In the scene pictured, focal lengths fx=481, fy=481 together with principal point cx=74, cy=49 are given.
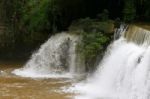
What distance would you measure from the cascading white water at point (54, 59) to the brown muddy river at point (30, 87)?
899 millimetres

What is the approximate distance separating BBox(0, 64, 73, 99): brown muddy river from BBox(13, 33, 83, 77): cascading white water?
899 millimetres

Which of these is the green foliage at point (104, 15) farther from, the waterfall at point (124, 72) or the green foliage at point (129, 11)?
the waterfall at point (124, 72)

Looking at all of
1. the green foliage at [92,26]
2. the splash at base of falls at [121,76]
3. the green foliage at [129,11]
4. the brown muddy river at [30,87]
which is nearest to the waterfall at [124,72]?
the splash at base of falls at [121,76]

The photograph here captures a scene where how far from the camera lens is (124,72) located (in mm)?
15250

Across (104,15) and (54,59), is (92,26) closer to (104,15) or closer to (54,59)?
(104,15)

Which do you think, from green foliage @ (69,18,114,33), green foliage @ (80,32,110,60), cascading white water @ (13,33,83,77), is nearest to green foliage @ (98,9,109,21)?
green foliage @ (69,18,114,33)

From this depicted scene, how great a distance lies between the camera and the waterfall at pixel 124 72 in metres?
14.2

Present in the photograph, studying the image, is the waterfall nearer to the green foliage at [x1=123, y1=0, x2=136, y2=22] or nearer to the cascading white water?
the green foliage at [x1=123, y1=0, x2=136, y2=22]

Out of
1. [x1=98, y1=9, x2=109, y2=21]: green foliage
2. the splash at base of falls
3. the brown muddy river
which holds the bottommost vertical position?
the brown muddy river

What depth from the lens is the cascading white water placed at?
1828cm

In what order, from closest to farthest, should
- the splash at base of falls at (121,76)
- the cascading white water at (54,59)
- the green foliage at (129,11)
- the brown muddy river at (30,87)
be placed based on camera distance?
the splash at base of falls at (121,76), the brown muddy river at (30,87), the green foliage at (129,11), the cascading white water at (54,59)

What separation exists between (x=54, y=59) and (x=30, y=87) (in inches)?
123

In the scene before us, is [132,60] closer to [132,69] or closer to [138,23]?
[132,69]

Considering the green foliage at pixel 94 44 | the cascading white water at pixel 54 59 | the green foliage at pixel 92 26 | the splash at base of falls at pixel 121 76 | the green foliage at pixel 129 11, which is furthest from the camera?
the cascading white water at pixel 54 59
